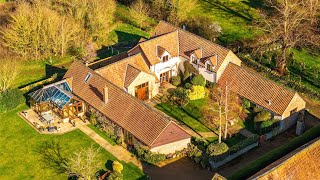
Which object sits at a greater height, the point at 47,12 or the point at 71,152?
the point at 47,12

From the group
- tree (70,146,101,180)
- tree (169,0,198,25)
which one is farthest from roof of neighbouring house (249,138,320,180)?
tree (169,0,198,25)

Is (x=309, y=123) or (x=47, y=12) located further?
(x=47, y=12)

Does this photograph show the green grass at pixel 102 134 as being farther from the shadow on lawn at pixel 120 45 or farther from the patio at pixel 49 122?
the shadow on lawn at pixel 120 45

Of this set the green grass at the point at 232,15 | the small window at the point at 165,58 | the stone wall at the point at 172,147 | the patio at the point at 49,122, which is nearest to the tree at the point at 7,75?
the patio at the point at 49,122

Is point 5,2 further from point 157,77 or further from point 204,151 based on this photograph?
point 204,151

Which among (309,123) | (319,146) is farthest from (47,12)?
(319,146)

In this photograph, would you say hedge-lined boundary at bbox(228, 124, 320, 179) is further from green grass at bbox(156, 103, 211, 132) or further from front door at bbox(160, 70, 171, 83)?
front door at bbox(160, 70, 171, 83)
